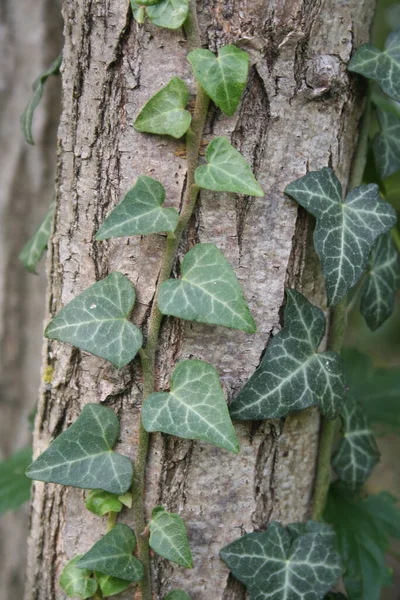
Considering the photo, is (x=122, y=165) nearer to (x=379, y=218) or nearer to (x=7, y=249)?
(x=379, y=218)

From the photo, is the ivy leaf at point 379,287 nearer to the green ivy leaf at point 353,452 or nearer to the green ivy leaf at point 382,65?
the green ivy leaf at point 353,452

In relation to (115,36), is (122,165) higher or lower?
lower

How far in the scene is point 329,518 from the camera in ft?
3.47

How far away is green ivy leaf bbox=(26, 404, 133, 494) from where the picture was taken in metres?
0.70

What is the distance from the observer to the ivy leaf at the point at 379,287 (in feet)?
3.01

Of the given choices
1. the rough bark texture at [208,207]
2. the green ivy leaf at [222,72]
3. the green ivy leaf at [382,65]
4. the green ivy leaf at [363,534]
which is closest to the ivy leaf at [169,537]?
the rough bark texture at [208,207]

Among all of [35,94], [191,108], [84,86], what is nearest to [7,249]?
[35,94]

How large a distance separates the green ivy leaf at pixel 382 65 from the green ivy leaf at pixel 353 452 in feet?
1.65

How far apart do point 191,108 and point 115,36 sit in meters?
0.14

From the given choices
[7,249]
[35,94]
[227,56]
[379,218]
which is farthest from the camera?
[7,249]

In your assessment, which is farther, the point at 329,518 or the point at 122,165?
the point at 329,518

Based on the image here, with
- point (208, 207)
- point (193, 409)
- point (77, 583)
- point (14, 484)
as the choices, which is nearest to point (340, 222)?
point (208, 207)

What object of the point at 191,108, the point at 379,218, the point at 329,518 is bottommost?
the point at 329,518

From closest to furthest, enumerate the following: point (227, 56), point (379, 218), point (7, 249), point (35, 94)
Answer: point (227, 56) → point (379, 218) → point (35, 94) → point (7, 249)
